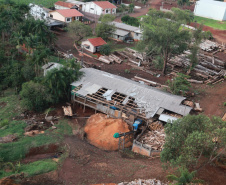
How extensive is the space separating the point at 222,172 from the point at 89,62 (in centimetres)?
2617

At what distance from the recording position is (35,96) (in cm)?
2677

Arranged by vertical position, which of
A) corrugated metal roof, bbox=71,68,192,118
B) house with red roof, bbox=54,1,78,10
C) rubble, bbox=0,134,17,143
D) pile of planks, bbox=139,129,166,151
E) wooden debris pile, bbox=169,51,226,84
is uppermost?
house with red roof, bbox=54,1,78,10

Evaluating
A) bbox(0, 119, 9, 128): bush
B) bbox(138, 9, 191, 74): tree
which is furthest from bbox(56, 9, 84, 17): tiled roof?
bbox(0, 119, 9, 128): bush

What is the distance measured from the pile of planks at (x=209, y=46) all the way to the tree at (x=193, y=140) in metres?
34.2

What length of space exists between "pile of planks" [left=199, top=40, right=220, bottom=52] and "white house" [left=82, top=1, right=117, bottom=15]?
1056 inches

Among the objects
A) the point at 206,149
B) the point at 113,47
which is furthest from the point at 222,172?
the point at 113,47

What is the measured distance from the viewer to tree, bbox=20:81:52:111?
26688 mm

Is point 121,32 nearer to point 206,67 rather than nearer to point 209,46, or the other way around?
point 209,46

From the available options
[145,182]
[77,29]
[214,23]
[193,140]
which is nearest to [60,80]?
[145,182]

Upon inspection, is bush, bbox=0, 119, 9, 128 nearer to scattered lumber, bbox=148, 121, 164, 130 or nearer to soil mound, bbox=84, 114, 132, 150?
soil mound, bbox=84, 114, 132, 150

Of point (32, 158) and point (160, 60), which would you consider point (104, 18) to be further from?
point (32, 158)

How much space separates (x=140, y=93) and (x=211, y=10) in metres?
54.9

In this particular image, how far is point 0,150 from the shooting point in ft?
66.6

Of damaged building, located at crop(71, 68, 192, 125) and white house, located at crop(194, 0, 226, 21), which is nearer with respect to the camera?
damaged building, located at crop(71, 68, 192, 125)
